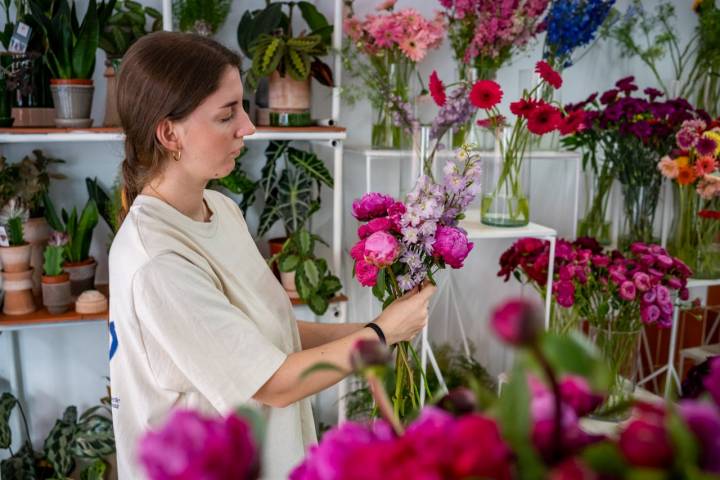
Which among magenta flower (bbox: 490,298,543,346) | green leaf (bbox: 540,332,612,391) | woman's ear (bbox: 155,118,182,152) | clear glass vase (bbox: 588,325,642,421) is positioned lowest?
clear glass vase (bbox: 588,325,642,421)

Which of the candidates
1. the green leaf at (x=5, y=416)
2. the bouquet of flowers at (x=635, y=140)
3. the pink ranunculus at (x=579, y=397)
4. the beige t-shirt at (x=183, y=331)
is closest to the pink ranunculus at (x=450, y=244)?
the beige t-shirt at (x=183, y=331)

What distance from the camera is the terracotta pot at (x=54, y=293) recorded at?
1948 millimetres

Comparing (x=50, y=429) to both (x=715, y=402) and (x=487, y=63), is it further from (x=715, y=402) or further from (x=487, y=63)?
(x=715, y=402)

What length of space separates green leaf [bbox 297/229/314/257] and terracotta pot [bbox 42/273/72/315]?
698 mm

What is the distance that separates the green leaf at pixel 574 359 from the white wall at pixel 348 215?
158 cm

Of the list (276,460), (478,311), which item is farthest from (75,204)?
(478,311)

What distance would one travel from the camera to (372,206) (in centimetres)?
113

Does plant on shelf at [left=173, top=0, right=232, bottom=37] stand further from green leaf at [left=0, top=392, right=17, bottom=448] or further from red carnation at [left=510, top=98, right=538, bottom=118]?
green leaf at [left=0, top=392, right=17, bottom=448]

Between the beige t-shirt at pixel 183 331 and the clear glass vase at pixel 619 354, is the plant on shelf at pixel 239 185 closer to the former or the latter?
the beige t-shirt at pixel 183 331

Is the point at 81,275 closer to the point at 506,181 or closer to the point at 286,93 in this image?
the point at 286,93

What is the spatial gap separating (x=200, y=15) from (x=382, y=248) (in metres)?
1.32

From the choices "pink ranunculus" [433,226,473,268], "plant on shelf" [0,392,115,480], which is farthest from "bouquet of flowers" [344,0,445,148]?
"plant on shelf" [0,392,115,480]

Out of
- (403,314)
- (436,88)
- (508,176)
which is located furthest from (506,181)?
(403,314)

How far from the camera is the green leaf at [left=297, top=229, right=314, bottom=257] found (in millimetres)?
2098
